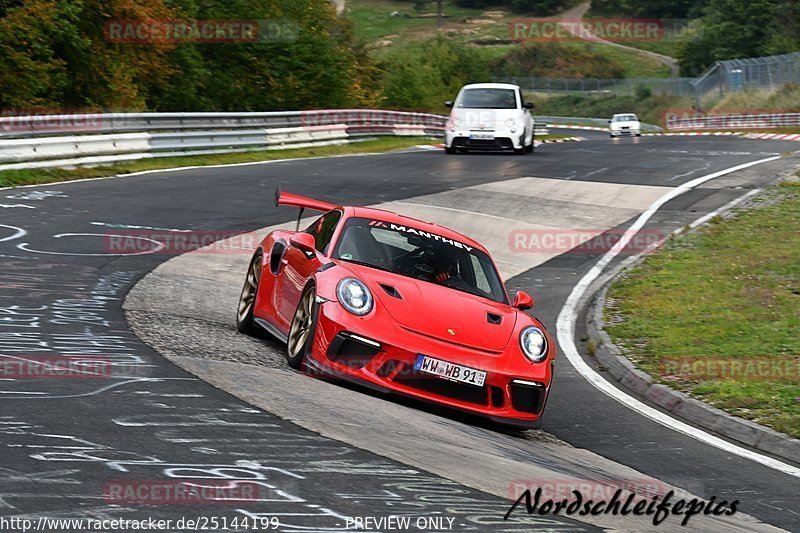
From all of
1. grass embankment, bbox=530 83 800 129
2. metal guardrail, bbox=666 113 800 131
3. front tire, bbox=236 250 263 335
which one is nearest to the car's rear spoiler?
front tire, bbox=236 250 263 335

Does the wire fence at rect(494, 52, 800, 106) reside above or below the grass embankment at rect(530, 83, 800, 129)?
above

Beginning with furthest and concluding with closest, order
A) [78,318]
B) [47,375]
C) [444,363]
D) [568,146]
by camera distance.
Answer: [568,146]
[78,318]
[444,363]
[47,375]

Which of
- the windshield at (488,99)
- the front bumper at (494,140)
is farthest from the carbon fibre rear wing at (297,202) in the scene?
the windshield at (488,99)

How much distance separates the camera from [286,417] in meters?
6.55

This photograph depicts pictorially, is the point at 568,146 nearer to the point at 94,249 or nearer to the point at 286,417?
the point at 94,249

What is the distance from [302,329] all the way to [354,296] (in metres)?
0.56

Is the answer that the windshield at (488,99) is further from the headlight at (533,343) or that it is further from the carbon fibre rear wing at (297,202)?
the headlight at (533,343)

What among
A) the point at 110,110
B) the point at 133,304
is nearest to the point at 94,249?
the point at 133,304

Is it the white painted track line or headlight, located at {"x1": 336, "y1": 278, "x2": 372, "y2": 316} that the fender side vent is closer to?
headlight, located at {"x1": 336, "y1": 278, "x2": 372, "y2": 316}

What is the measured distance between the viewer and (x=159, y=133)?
2577 cm

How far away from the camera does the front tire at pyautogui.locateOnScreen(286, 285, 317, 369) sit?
8.16 m

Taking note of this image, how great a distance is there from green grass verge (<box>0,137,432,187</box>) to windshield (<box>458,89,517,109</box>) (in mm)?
3733

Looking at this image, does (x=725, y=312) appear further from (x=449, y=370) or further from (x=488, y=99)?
(x=488, y=99)

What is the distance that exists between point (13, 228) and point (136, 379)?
26.5 feet
